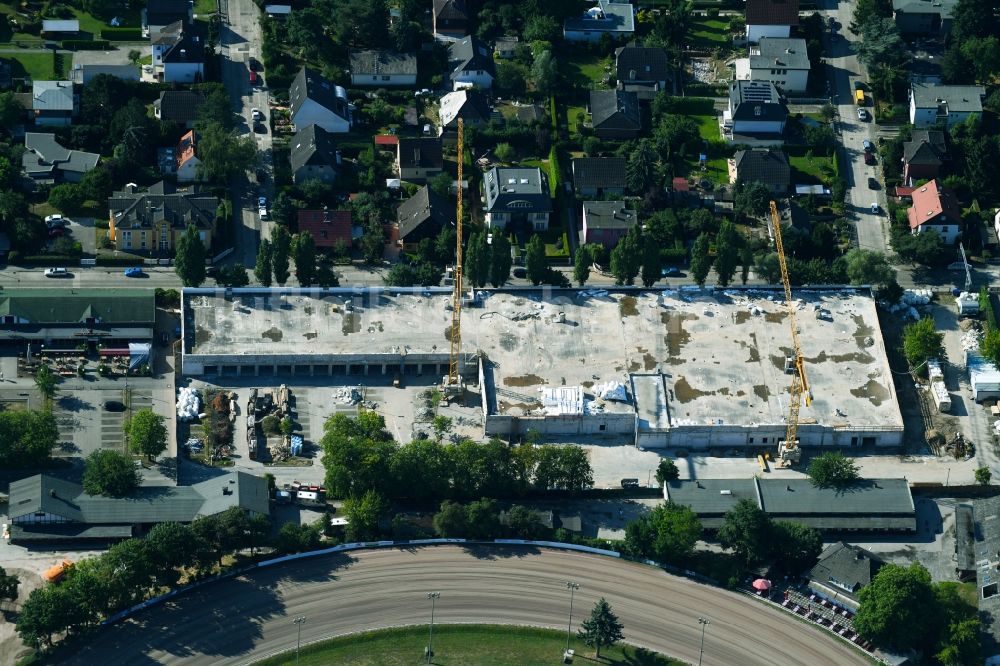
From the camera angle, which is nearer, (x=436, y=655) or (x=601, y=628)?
(x=601, y=628)

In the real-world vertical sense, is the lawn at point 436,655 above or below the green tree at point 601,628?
below

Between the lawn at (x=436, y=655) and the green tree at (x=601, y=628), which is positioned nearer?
the lawn at (x=436, y=655)

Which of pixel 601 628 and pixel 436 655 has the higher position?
pixel 601 628

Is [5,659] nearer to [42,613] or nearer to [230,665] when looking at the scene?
[42,613]

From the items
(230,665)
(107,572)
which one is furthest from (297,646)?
(107,572)

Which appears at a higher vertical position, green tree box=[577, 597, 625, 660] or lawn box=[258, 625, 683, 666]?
green tree box=[577, 597, 625, 660]

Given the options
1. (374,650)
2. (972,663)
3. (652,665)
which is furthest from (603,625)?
(972,663)

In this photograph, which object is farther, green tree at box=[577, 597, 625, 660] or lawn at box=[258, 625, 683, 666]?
green tree at box=[577, 597, 625, 660]

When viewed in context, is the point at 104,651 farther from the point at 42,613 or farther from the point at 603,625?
the point at 603,625
